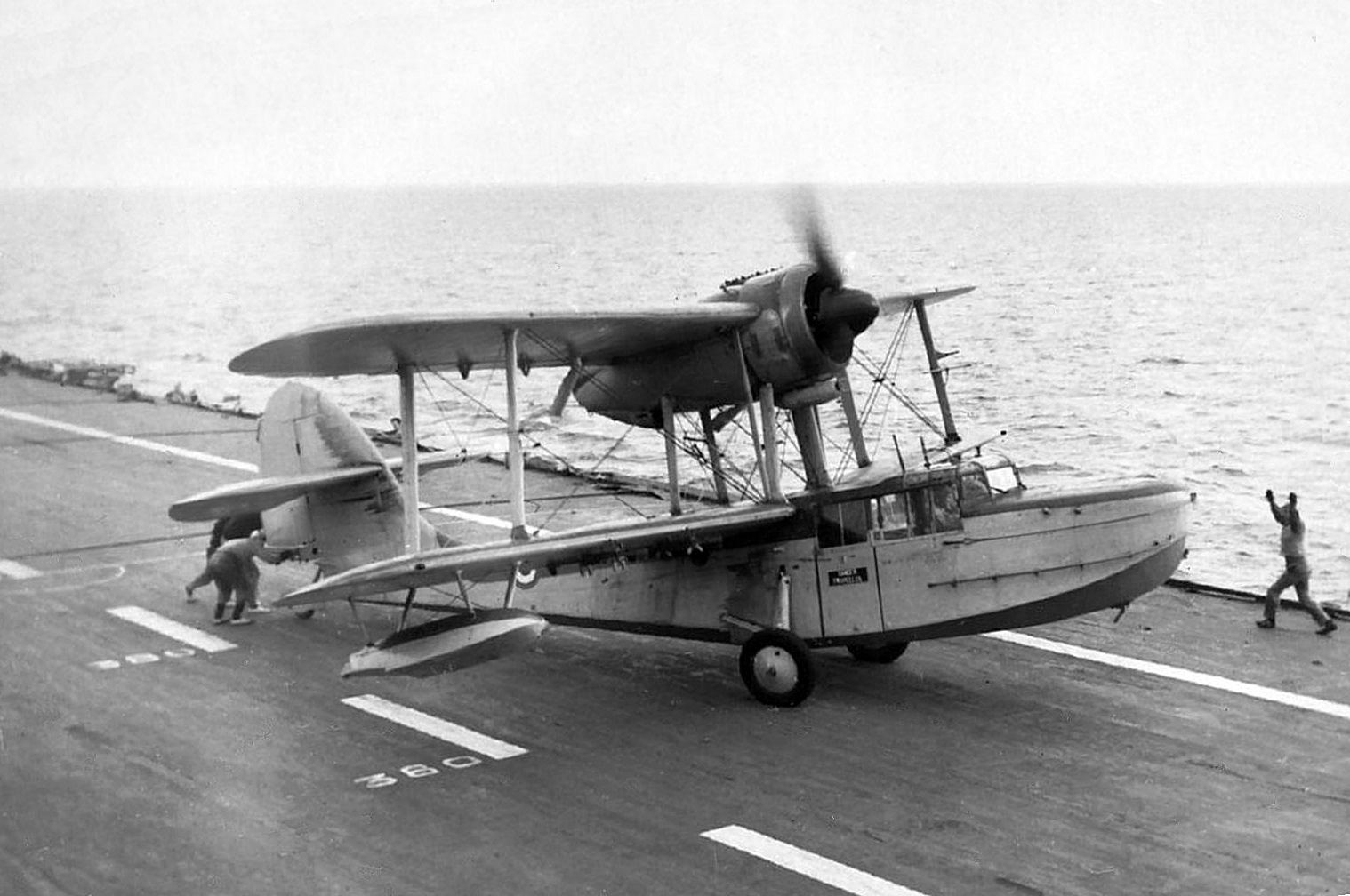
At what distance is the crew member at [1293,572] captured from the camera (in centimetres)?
1975

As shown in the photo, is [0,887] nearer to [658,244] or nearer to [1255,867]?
[1255,867]

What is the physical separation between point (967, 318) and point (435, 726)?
63189mm

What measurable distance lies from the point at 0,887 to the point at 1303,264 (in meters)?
117

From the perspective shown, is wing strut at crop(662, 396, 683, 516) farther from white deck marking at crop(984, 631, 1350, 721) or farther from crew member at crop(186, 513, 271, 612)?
crew member at crop(186, 513, 271, 612)

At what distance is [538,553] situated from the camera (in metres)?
15.5

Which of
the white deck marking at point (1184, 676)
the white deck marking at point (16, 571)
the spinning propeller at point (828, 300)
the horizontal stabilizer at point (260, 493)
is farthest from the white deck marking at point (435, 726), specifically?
the white deck marking at point (16, 571)

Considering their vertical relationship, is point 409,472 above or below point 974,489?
above

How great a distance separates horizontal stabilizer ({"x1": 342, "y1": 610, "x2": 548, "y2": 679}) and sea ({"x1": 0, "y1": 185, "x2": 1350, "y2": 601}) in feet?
7.77

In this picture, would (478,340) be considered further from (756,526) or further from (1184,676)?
(1184,676)

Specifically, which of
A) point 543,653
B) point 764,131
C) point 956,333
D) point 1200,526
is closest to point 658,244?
point 956,333

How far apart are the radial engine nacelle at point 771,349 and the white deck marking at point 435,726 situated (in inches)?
165

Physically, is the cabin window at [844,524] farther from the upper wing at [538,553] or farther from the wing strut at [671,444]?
the wing strut at [671,444]

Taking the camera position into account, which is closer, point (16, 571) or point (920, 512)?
point (920, 512)

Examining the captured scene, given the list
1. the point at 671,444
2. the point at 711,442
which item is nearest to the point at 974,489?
the point at 711,442
